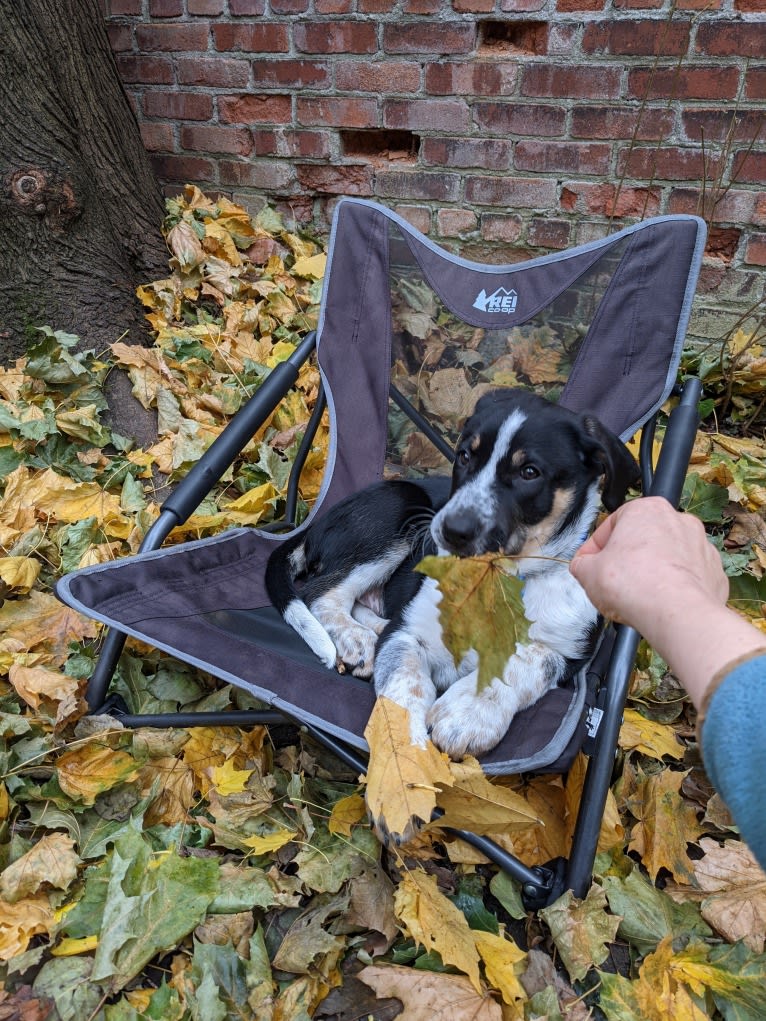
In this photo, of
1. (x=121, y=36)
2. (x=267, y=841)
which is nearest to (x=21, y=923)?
(x=267, y=841)

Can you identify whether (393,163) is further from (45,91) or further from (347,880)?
(347,880)

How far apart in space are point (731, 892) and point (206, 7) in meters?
4.05

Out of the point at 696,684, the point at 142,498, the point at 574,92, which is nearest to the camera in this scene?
the point at 696,684

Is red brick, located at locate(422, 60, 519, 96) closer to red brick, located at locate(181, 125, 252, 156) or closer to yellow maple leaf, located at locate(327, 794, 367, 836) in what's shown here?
red brick, located at locate(181, 125, 252, 156)

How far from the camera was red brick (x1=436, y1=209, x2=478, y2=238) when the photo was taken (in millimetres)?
3457

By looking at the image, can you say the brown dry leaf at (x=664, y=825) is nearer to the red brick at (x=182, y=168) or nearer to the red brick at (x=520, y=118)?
the red brick at (x=520, y=118)

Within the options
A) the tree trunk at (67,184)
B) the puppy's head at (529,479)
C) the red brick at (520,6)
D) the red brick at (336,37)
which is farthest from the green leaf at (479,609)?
the red brick at (336,37)

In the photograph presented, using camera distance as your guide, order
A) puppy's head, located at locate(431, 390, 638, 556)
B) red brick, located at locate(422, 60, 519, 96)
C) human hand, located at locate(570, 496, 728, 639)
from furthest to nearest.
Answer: red brick, located at locate(422, 60, 519, 96) < puppy's head, located at locate(431, 390, 638, 556) < human hand, located at locate(570, 496, 728, 639)

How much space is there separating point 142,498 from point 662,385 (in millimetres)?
1781

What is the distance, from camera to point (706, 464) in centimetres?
294

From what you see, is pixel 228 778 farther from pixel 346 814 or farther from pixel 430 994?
pixel 430 994

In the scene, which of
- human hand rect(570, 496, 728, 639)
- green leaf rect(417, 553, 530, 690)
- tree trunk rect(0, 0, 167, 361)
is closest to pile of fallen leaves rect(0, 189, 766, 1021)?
green leaf rect(417, 553, 530, 690)

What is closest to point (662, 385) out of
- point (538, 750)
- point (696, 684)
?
point (538, 750)

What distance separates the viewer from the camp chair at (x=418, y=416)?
170 centimetres
